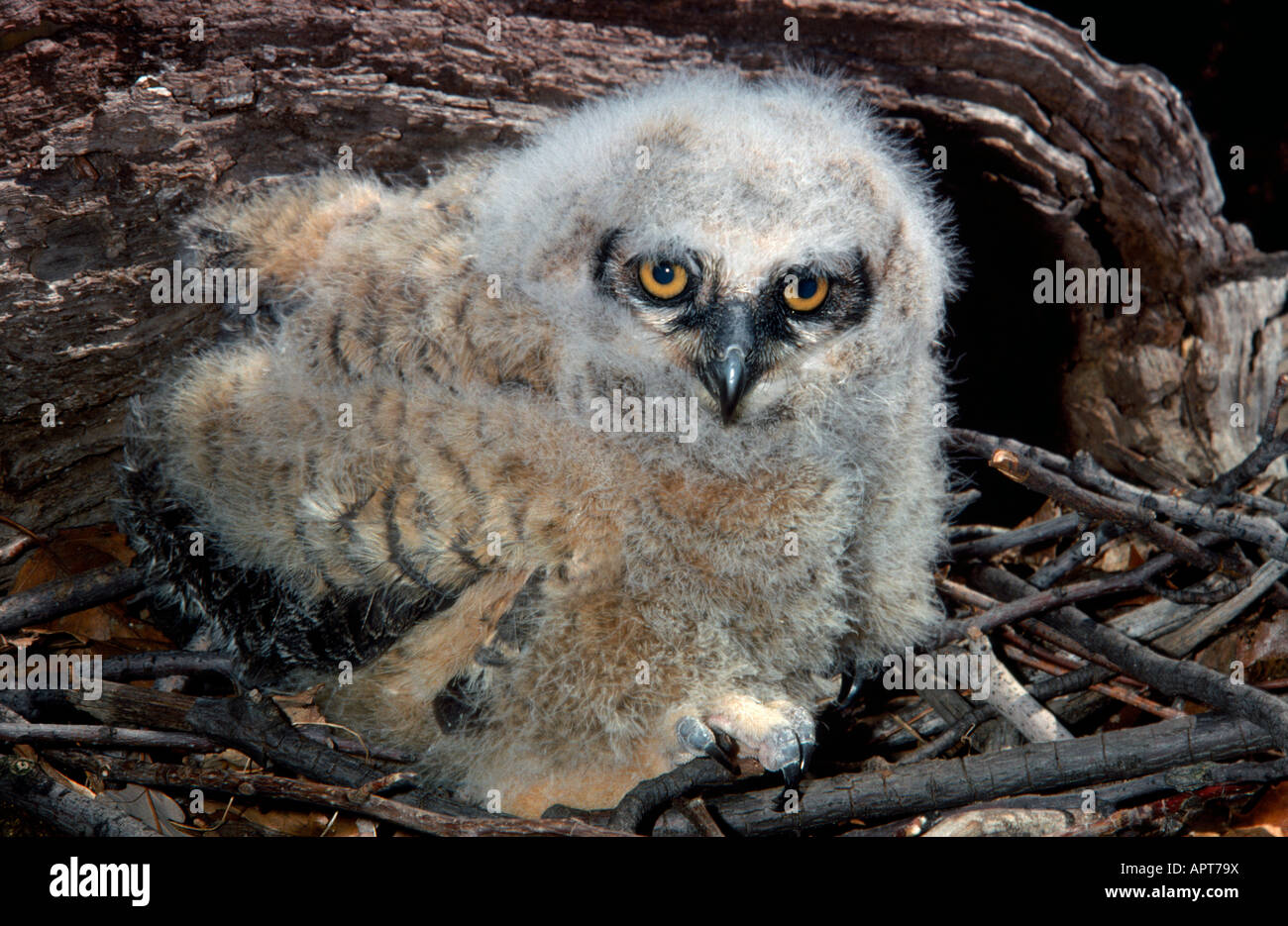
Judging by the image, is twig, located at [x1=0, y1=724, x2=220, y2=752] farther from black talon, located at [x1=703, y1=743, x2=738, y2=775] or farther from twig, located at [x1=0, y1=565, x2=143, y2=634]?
black talon, located at [x1=703, y1=743, x2=738, y2=775]

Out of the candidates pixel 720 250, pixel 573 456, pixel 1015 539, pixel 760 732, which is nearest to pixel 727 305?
pixel 720 250

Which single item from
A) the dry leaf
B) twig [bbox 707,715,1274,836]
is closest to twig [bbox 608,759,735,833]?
twig [bbox 707,715,1274,836]

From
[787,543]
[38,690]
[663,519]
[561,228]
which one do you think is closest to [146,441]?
[38,690]

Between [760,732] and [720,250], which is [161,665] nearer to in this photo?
[760,732]

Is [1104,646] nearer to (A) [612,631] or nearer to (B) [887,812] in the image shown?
(B) [887,812]

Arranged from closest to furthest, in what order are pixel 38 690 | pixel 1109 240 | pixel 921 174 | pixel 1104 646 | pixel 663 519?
pixel 663 519 → pixel 38 690 → pixel 1104 646 → pixel 921 174 → pixel 1109 240

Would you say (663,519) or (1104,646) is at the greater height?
(663,519)
